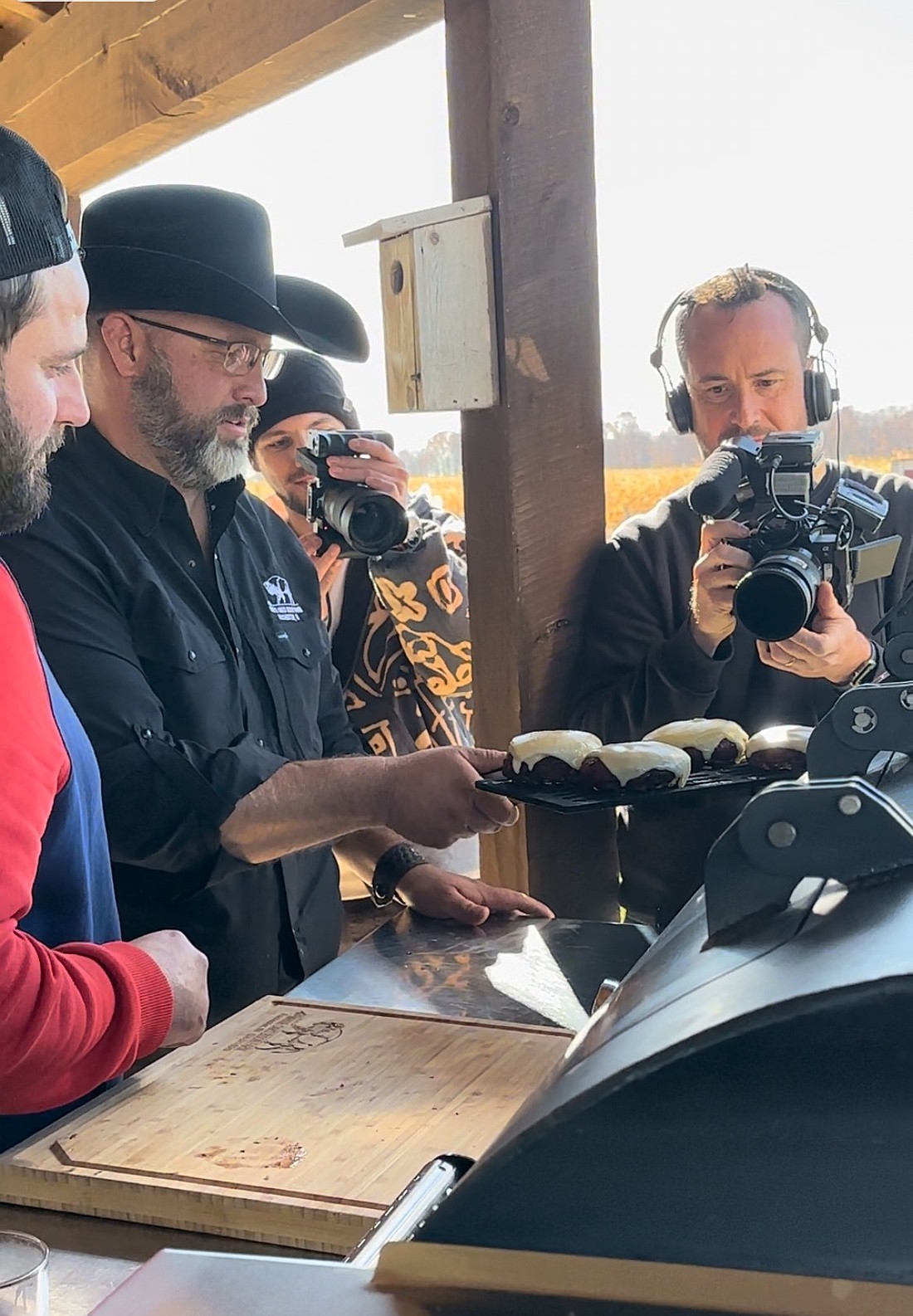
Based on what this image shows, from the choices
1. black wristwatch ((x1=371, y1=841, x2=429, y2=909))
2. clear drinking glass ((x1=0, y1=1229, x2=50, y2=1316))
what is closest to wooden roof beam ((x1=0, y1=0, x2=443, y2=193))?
black wristwatch ((x1=371, y1=841, x2=429, y2=909))

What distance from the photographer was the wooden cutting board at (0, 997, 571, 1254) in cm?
104

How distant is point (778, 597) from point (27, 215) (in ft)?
3.64

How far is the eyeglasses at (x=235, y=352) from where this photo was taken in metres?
2.23

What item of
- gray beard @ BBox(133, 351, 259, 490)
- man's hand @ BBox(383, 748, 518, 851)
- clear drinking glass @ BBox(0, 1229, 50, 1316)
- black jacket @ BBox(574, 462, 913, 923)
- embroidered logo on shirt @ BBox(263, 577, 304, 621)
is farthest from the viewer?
embroidered logo on shirt @ BBox(263, 577, 304, 621)

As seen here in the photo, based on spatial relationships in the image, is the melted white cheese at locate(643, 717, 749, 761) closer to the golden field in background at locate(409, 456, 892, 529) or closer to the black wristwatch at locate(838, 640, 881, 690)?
the black wristwatch at locate(838, 640, 881, 690)

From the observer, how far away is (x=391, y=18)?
246 centimetres

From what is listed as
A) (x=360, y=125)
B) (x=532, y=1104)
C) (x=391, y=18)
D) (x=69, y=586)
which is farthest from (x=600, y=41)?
(x=360, y=125)

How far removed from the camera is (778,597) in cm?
184

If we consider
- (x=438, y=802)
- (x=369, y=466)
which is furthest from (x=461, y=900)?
(x=369, y=466)

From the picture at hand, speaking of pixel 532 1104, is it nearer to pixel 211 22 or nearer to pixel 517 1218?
pixel 517 1218

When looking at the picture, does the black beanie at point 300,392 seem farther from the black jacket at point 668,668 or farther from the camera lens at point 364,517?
the black jacket at point 668,668

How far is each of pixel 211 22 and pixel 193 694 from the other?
6.02 feet

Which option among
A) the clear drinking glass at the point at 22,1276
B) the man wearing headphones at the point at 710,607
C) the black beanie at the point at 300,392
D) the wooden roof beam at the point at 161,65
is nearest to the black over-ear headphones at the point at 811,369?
the man wearing headphones at the point at 710,607

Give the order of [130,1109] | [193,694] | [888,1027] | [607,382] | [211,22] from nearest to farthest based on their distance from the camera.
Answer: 1. [888,1027]
2. [130,1109]
3. [193,694]
4. [607,382]
5. [211,22]
